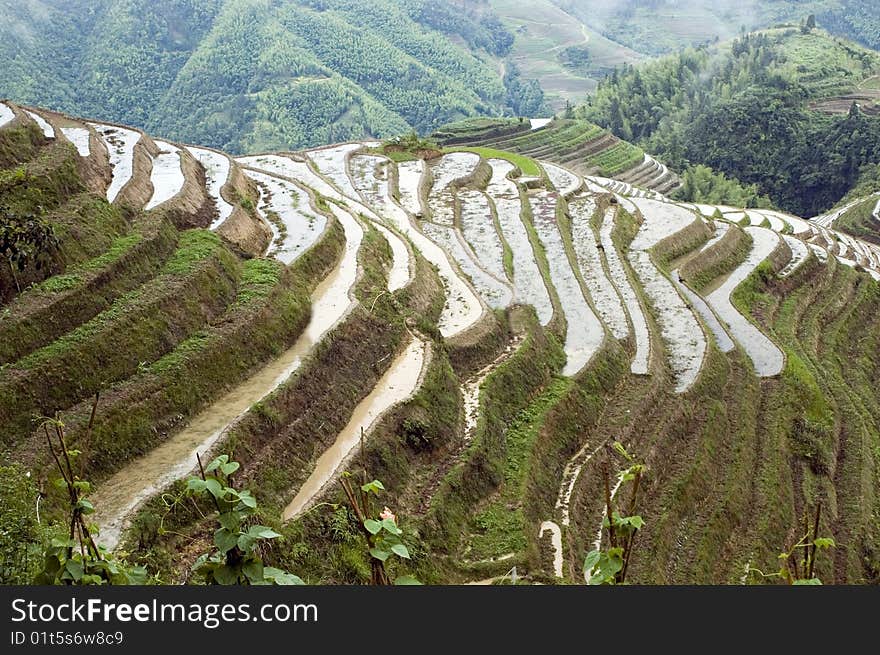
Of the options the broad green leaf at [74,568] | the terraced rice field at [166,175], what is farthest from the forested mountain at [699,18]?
the broad green leaf at [74,568]

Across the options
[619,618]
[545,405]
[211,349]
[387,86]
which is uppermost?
[619,618]

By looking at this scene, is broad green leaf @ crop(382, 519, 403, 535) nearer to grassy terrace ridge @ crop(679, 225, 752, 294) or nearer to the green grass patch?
the green grass patch

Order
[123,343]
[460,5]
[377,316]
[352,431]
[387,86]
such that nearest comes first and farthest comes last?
[123,343] < [352,431] < [377,316] < [387,86] < [460,5]

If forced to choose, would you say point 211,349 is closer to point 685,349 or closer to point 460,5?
point 685,349

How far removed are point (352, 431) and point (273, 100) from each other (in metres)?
85.5

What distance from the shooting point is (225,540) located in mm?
4434

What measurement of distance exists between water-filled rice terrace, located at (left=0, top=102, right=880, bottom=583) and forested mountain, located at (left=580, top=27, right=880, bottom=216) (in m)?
39.2

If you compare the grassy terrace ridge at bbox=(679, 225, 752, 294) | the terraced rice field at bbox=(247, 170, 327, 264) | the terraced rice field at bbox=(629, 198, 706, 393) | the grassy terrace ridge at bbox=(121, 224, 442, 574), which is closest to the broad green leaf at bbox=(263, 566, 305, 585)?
the grassy terrace ridge at bbox=(121, 224, 442, 574)

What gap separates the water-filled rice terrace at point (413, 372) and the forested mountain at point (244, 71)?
67101mm

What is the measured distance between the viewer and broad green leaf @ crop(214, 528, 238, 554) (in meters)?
4.39

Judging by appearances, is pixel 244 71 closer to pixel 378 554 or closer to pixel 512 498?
pixel 512 498

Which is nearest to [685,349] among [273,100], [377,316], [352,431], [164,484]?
[377,316]

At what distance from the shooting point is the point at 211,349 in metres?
13.9

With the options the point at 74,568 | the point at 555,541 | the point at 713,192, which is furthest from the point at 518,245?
the point at 713,192
